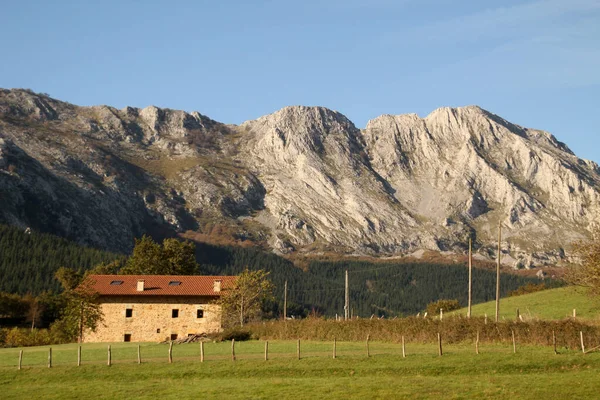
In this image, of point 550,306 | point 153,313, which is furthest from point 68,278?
point 550,306

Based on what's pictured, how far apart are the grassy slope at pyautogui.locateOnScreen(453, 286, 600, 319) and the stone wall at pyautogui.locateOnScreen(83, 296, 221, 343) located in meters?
32.0

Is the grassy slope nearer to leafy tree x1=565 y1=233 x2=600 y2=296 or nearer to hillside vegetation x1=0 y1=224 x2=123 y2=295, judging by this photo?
leafy tree x1=565 y1=233 x2=600 y2=296

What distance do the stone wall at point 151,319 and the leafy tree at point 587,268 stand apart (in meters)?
41.7

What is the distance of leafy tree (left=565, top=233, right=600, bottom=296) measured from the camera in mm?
60500

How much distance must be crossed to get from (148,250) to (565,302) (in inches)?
2488

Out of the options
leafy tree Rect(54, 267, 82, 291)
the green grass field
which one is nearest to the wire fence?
the green grass field

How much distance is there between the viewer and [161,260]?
115 meters

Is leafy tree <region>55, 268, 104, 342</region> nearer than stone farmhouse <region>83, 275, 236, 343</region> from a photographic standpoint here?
Yes

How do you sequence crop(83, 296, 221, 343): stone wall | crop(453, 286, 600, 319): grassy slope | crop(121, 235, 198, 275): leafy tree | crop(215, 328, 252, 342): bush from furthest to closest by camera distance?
crop(121, 235, 198, 275): leafy tree < crop(83, 296, 221, 343): stone wall < crop(453, 286, 600, 319): grassy slope < crop(215, 328, 252, 342): bush

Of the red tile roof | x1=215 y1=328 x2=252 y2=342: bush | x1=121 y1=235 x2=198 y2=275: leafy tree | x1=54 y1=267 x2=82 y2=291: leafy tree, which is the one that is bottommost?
x1=215 y1=328 x2=252 y2=342: bush

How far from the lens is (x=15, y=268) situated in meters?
166

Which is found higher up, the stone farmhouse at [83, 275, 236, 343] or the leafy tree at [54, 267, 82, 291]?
the leafy tree at [54, 267, 82, 291]

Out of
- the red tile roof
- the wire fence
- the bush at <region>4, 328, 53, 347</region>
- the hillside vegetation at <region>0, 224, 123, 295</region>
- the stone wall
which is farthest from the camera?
the hillside vegetation at <region>0, 224, 123, 295</region>

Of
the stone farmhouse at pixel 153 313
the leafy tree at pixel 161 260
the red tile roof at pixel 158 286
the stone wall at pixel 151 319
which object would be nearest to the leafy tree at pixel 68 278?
the leafy tree at pixel 161 260
